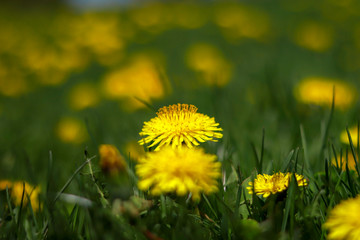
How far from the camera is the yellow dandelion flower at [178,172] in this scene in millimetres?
762

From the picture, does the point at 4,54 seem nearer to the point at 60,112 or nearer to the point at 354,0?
the point at 60,112

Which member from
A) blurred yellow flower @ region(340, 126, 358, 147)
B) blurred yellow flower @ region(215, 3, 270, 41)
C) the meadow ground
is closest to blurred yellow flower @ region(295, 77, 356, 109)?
the meadow ground

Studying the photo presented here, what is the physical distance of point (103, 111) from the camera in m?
2.93

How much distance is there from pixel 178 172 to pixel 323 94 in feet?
5.75

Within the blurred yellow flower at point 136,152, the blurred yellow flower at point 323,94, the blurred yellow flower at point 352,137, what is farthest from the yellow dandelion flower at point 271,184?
the blurred yellow flower at point 323,94

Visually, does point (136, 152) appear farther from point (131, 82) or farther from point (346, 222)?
point (131, 82)

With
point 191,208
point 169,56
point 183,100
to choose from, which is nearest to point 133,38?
point 169,56

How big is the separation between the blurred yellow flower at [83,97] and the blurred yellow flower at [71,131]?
14.0 inches

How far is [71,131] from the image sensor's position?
2.54m

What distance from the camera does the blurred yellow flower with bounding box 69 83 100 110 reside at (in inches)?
124

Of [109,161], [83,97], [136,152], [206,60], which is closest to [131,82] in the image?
[83,97]

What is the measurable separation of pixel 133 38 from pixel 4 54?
171 centimetres

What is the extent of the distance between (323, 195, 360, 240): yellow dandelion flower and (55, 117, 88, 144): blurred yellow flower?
1.81m

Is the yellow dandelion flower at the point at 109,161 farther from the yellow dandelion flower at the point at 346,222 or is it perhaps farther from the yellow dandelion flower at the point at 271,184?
the yellow dandelion flower at the point at 346,222
